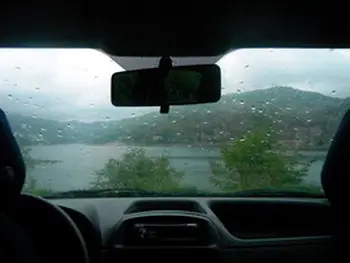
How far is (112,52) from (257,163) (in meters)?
1.47

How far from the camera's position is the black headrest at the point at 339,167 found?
4.15 metres

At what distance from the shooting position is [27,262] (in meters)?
3.83

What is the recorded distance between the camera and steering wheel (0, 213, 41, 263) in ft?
12.4

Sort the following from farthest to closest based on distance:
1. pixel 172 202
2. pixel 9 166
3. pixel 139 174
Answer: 1. pixel 172 202
2. pixel 139 174
3. pixel 9 166

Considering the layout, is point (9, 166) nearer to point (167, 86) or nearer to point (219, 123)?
point (167, 86)

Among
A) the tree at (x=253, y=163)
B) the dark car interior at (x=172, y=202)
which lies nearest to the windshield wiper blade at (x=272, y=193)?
the dark car interior at (x=172, y=202)

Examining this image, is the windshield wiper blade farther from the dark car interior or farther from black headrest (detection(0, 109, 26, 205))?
black headrest (detection(0, 109, 26, 205))

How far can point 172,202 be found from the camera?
6.53 m

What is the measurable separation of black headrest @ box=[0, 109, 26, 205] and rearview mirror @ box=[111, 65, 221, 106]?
1.11 meters

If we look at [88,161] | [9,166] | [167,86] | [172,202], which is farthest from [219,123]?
[9,166]

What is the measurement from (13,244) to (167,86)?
1.52 meters

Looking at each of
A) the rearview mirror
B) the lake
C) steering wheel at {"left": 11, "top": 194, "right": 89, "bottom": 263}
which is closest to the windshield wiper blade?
the lake

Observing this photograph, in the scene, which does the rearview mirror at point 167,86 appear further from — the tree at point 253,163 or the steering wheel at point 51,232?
the tree at point 253,163

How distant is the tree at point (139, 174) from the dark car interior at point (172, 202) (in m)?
0.15
